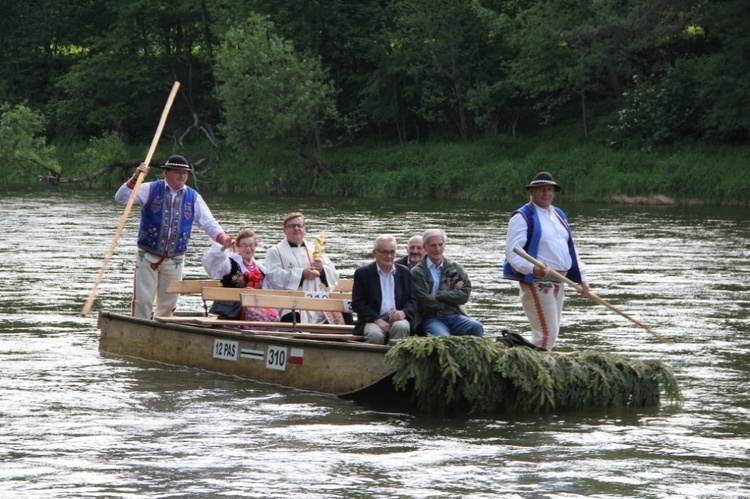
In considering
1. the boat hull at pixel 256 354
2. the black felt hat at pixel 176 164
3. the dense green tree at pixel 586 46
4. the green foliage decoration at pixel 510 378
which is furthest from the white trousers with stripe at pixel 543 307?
the dense green tree at pixel 586 46

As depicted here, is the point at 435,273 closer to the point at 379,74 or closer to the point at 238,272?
the point at 238,272

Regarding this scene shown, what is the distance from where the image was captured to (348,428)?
32.0ft

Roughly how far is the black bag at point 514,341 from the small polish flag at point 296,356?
1.69m

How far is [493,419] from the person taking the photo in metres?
10.1

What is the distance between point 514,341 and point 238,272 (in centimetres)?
332

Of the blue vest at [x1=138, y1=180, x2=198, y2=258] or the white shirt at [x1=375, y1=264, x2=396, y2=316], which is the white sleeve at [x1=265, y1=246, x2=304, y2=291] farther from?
the white shirt at [x1=375, y1=264, x2=396, y2=316]

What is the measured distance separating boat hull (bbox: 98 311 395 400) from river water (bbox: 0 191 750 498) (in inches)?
5.4

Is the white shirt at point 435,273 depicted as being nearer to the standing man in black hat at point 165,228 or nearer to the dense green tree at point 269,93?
the standing man in black hat at point 165,228

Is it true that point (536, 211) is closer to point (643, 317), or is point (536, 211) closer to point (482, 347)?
point (482, 347)

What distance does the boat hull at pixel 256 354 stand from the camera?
1056 centimetres

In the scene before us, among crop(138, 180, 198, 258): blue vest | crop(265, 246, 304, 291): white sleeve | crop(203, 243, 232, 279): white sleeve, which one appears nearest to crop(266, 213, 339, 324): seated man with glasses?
crop(265, 246, 304, 291): white sleeve

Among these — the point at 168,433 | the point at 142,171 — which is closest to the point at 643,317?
the point at 142,171

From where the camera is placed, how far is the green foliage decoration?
9922 mm

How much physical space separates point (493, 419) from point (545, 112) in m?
39.0
